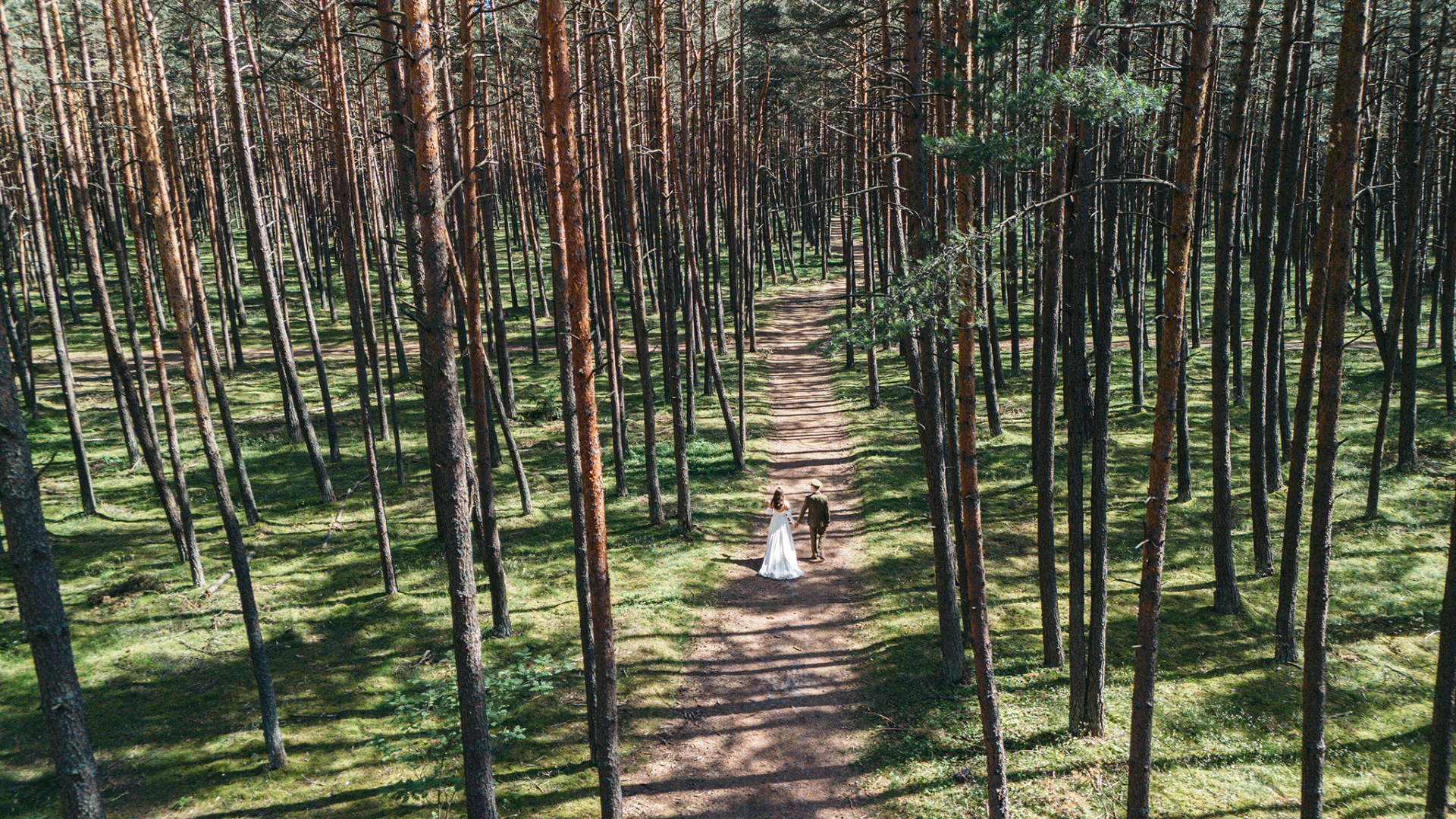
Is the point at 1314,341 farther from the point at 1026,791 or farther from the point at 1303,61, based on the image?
the point at 1303,61

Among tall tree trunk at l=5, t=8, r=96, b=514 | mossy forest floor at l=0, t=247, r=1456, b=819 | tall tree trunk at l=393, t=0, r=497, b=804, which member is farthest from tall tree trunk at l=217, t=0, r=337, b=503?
tall tree trunk at l=393, t=0, r=497, b=804

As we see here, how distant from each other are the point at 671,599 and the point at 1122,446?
500 inches

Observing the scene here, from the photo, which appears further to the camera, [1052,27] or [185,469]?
[185,469]

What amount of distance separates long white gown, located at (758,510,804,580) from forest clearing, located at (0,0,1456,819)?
59 millimetres

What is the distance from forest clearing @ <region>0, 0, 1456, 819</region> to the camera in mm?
7473

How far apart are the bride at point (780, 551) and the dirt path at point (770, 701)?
0.59ft

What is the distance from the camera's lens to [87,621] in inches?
533

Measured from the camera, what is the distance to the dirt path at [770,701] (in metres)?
9.74

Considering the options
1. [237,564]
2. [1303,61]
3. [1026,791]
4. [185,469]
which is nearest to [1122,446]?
[1303,61]

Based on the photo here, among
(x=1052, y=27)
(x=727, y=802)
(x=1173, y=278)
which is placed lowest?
(x=727, y=802)

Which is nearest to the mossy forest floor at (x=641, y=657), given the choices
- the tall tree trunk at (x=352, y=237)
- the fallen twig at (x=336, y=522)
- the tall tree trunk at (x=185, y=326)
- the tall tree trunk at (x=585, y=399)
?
the fallen twig at (x=336, y=522)

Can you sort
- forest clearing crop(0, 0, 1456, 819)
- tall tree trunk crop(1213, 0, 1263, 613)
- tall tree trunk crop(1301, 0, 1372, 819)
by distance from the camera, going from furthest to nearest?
1. tall tree trunk crop(1213, 0, 1263, 613)
2. forest clearing crop(0, 0, 1456, 819)
3. tall tree trunk crop(1301, 0, 1372, 819)

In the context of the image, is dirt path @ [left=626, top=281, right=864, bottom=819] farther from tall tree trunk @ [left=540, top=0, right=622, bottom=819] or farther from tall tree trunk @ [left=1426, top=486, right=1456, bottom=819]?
tall tree trunk @ [left=1426, top=486, right=1456, bottom=819]

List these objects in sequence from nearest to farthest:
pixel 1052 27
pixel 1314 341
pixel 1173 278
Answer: pixel 1173 278 → pixel 1052 27 → pixel 1314 341
